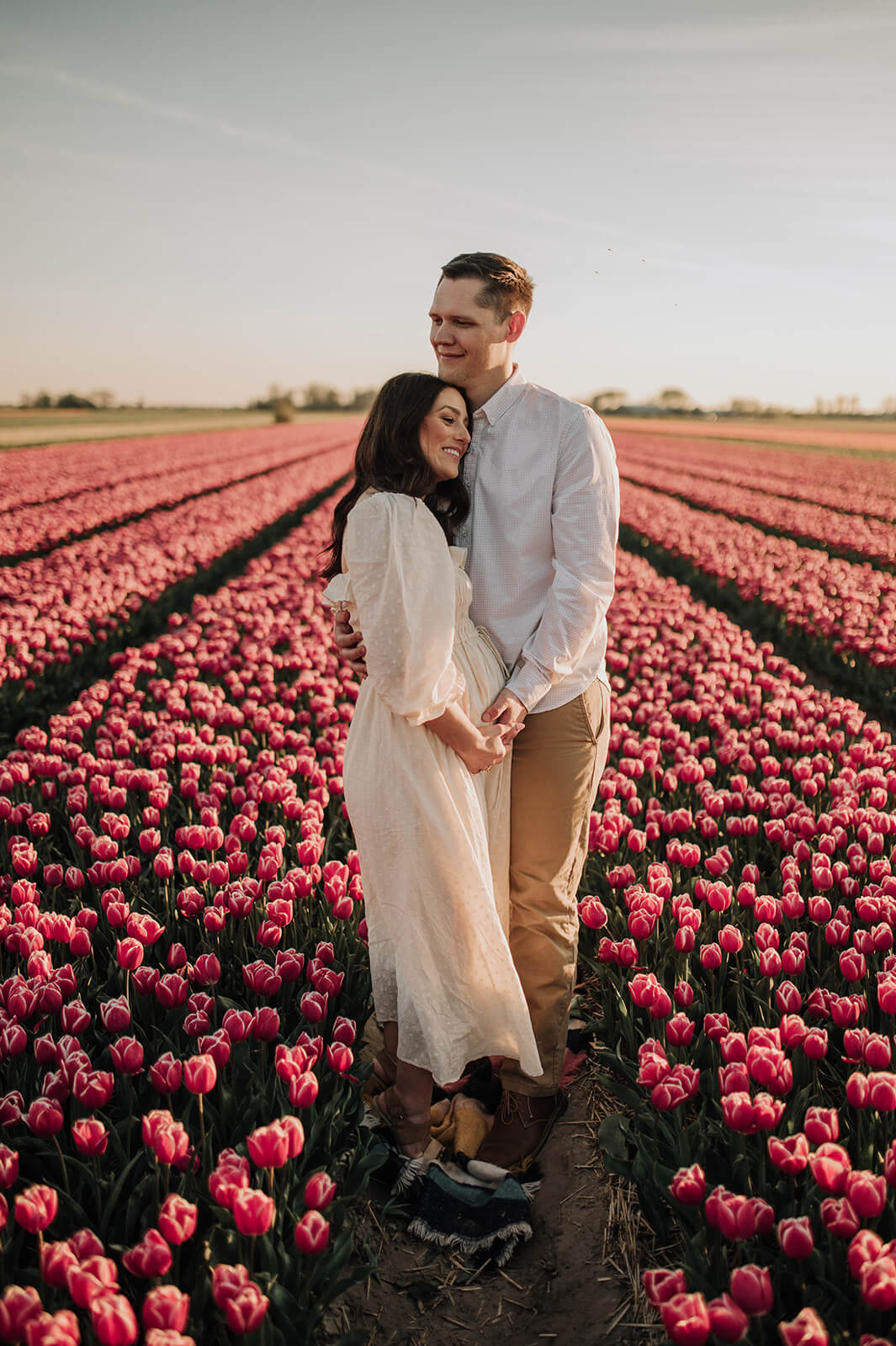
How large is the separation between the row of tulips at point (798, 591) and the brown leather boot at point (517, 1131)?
16.3 ft

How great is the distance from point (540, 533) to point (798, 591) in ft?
27.0

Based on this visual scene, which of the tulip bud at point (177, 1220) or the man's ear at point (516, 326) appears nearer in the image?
the tulip bud at point (177, 1220)

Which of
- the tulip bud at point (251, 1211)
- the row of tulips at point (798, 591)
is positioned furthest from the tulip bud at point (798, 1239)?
the row of tulips at point (798, 591)

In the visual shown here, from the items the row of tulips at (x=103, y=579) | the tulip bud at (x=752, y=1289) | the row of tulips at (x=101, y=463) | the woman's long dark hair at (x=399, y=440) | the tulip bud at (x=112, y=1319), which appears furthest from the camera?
the row of tulips at (x=101, y=463)

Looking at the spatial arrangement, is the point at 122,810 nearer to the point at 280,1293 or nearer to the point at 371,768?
the point at 371,768

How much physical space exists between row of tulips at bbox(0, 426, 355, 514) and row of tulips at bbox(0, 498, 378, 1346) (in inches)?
570

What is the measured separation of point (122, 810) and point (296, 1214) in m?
2.63

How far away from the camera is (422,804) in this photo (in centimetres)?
254

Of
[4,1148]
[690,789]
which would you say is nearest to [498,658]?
[4,1148]

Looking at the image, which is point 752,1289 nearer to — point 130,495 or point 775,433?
point 130,495

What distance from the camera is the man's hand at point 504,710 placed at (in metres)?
2.65

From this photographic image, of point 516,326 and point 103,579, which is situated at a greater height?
point 516,326

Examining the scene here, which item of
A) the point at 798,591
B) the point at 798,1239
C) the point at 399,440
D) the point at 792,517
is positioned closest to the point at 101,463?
the point at 792,517

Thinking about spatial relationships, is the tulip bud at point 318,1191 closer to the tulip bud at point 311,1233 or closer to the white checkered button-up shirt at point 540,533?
the tulip bud at point 311,1233
